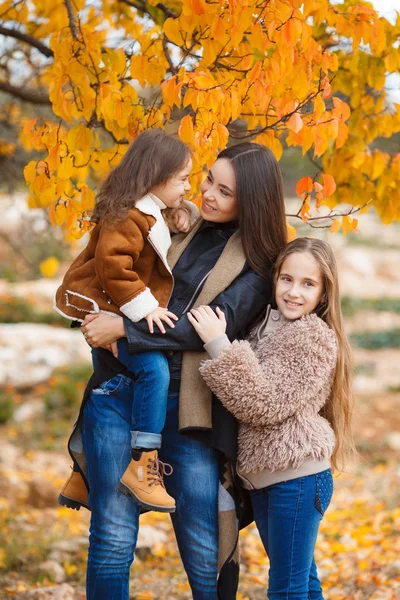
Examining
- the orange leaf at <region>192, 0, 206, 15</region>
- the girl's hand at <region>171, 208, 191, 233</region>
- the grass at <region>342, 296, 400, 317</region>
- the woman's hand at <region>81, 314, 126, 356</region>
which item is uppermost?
the grass at <region>342, 296, 400, 317</region>

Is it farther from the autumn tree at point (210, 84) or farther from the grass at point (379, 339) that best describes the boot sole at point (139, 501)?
the grass at point (379, 339)

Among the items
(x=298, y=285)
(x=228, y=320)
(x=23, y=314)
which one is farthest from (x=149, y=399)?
(x=23, y=314)

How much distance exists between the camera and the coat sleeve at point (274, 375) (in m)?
2.44

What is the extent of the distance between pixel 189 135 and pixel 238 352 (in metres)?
0.82

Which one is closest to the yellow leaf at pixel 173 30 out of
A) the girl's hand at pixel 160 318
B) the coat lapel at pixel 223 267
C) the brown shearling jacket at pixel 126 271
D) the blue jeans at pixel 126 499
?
the brown shearling jacket at pixel 126 271

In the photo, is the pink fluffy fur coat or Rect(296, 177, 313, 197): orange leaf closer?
the pink fluffy fur coat

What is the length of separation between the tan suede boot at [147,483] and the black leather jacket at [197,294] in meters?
0.38

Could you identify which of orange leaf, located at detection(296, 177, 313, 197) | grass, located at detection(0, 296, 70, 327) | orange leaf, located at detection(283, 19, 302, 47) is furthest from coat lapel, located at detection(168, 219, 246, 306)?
grass, located at detection(0, 296, 70, 327)

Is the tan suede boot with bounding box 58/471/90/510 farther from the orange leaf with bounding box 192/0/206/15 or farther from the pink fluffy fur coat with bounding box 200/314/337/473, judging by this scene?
the orange leaf with bounding box 192/0/206/15

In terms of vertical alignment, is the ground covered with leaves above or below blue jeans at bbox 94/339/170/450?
below

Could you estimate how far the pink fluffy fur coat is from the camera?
2.45 m

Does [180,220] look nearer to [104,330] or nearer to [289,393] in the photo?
[104,330]

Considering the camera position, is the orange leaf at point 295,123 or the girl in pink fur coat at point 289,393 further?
the orange leaf at point 295,123

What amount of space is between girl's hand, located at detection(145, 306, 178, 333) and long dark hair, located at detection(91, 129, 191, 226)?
1.15 feet
